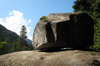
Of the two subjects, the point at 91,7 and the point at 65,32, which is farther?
the point at 91,7

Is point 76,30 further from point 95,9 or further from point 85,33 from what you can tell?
point 95,9

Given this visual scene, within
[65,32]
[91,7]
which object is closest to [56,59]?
[65,32]

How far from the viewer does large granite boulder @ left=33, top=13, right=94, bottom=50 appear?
10.6 m

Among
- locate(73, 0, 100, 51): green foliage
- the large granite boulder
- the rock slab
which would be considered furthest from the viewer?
locate(73, 0, 100, 51): green foliage

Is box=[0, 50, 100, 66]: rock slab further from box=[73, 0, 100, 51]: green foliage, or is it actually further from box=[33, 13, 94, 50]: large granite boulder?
box=[73, 0, 100, 51]: green foliage

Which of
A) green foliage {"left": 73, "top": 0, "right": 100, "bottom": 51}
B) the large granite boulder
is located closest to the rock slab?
the large granite boulder

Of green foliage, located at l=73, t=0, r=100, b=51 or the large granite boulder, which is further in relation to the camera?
green foliage, located at l=73, t=0, r=100, b=51

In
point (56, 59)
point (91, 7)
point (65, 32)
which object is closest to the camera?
point (56, 59)

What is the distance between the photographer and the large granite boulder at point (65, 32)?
10.6 m

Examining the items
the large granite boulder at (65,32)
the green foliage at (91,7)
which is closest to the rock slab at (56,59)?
the large granite boulder at (65,32)

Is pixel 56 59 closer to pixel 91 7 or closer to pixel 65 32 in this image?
pixel 65 32

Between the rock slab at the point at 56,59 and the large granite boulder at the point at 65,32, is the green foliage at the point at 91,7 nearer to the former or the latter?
the large granite boulder at the point at 65,32

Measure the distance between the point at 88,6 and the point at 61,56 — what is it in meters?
17.7

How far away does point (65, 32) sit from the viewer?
35.5ft
